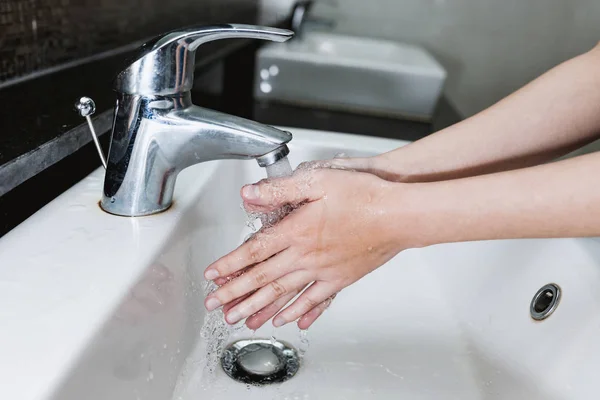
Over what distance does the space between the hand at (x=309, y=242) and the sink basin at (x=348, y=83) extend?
2.18 feet

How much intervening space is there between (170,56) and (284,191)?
0.44 ft


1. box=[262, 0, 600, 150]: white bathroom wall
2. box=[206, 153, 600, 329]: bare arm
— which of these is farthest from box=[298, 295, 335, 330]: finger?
box=[262, 0, 600, 150]: white bathroom wall

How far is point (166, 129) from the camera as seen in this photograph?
432 millimetres

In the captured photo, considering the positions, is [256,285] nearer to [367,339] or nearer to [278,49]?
[367,339]

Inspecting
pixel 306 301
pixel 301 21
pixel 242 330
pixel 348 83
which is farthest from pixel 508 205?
pixel 301 21

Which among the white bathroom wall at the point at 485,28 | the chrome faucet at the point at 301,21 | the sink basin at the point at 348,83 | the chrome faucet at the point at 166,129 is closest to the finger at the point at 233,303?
the chrome faucet at the point at 166,129

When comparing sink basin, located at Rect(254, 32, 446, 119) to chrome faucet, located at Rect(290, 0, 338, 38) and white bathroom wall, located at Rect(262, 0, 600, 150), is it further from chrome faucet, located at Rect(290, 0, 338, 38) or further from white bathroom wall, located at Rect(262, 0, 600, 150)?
white bathroom wall, located at Rect(262, 0, 600, 150)

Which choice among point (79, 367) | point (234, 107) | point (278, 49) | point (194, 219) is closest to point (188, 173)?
point (194, 219)

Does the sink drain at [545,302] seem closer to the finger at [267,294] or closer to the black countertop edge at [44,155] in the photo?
the finger at [267,294]

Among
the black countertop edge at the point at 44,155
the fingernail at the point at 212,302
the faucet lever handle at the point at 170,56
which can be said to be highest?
the faucet lever handle at the point at 170,56

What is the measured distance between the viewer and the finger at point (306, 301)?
1.49 feet

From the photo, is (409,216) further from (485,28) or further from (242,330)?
(485,28)

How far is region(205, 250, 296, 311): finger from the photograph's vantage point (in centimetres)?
43

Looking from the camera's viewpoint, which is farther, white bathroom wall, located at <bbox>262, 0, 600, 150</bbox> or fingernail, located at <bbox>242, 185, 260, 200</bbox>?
white bathroom wall, located at <bbox>262, 0, 600, 150</bbox>
